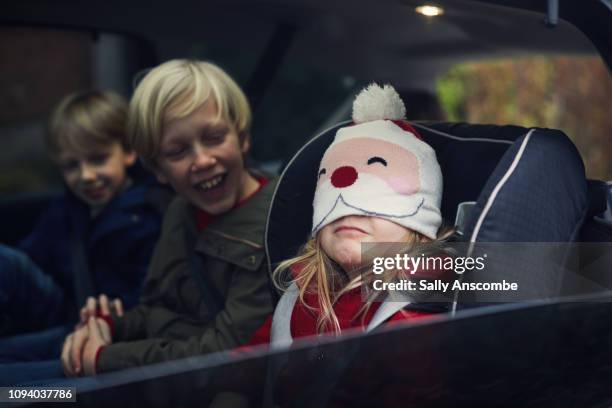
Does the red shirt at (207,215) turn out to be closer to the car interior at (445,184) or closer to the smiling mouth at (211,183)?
the smiling mouth at (211,183)

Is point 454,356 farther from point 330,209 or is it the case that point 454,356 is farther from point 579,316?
point 330,209

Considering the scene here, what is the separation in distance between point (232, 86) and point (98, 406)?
1.26m

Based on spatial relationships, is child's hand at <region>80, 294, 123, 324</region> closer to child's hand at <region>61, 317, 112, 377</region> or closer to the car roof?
child's hand at <region>61, 317, 112, 377</region>

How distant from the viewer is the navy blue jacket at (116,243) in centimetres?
243

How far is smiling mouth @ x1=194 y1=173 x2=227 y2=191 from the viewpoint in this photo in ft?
6.33

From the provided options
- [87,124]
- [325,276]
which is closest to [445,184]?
[325,276]

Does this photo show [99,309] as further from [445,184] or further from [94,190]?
[445,184]

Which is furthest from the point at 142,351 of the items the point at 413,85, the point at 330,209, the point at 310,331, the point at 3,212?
the point at 413,85

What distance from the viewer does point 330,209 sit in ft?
4.84

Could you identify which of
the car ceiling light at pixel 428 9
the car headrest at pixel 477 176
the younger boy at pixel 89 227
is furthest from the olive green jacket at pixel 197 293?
the car ceiling light at pixel 428 9

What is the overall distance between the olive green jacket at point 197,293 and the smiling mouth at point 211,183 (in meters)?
0.08

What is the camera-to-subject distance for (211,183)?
1931 millimetres

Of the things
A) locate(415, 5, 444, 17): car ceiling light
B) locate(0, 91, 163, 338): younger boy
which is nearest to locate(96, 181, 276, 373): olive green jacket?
locate(0, 91, 163, 338): younger boy
